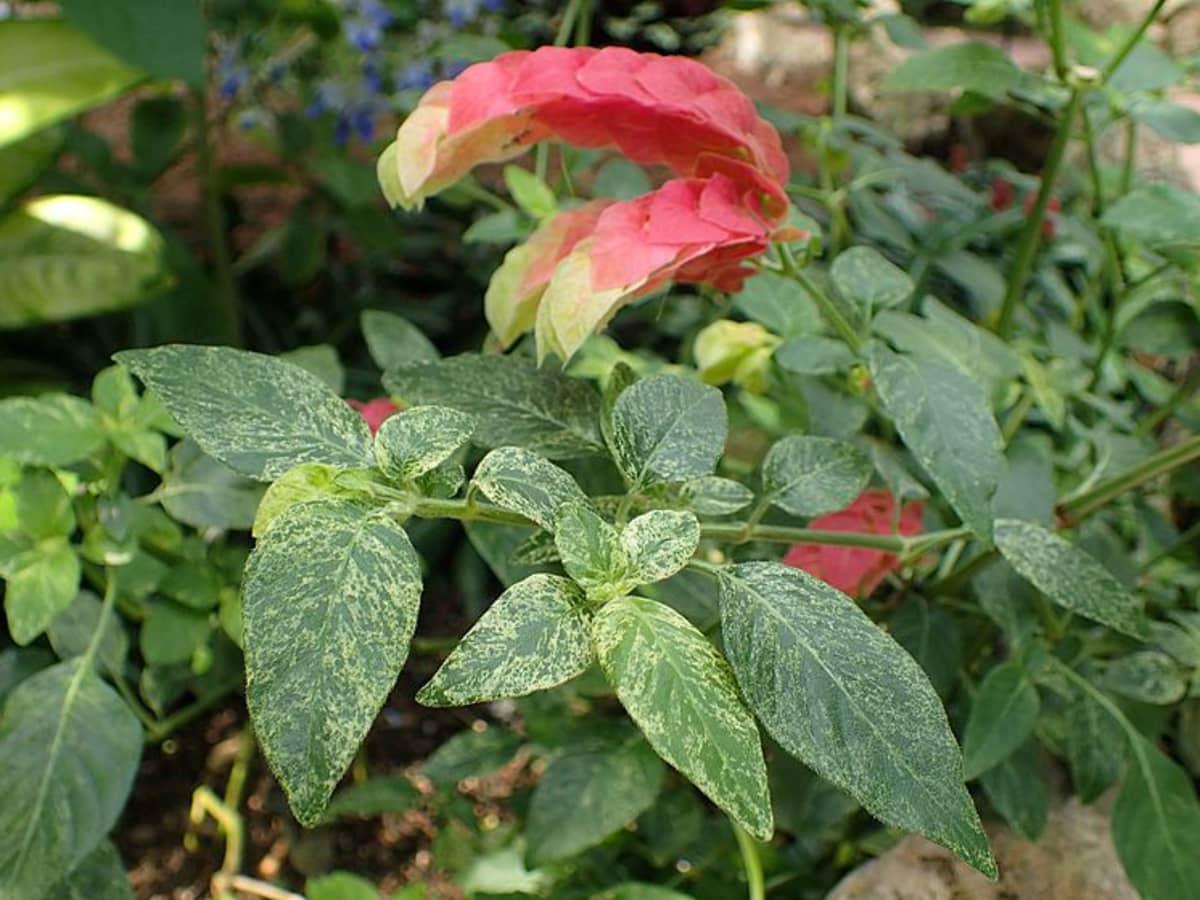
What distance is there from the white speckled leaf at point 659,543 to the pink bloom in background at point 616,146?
0.35 feet

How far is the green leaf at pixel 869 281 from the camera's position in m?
0.67

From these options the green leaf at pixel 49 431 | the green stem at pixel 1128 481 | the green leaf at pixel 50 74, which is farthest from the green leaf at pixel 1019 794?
the green leaf at pixel 50 74

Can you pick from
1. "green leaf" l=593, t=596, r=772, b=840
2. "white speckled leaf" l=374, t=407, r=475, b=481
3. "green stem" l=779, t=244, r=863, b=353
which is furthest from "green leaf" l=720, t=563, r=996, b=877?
"green stem" l=779, t=244, r=863, b=353

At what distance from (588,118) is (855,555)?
1.00ft

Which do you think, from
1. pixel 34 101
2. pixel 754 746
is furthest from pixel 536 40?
pixel 754 746

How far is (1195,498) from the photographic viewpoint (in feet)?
2.96

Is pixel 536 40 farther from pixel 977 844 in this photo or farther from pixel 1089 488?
pixel 977 844

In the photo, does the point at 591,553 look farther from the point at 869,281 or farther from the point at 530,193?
the point at 530,193

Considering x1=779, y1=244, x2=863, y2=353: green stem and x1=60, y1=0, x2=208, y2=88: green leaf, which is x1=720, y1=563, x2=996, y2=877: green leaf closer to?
x1=779, y1=244, x2=863, y2=353: green stem

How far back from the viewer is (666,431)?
509 mm

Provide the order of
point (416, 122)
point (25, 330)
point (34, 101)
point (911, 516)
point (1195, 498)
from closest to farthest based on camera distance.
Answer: point (416, 122), point (911, 516), point (1195, 498), point (34, 101), point (25, 330)

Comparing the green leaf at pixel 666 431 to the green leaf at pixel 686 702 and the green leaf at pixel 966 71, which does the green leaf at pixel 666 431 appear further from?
the green leaf at pixel 966 71

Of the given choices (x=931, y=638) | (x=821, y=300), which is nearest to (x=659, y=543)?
(x=821, y=300)

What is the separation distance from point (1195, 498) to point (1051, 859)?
300mm
